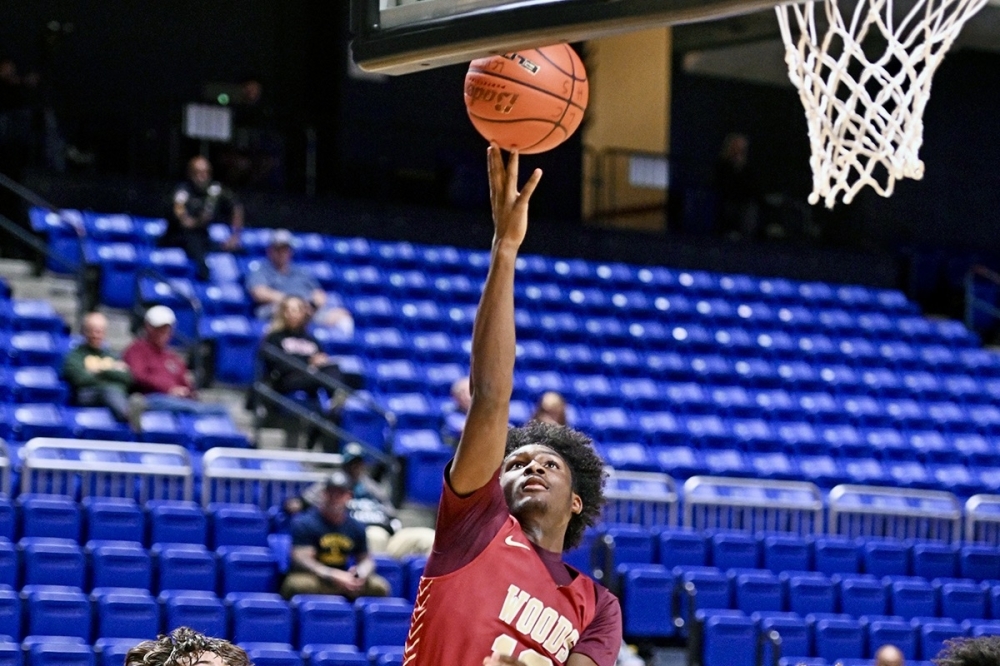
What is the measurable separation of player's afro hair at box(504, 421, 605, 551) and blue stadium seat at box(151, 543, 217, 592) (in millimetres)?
4167

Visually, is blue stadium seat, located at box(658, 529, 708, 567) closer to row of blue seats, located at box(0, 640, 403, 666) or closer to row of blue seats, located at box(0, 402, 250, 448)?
row of blue seats, located at box(0, 640, 403, 666)

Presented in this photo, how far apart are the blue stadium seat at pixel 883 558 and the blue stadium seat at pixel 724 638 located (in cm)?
175

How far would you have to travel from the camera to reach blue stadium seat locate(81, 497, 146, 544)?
7820 mm

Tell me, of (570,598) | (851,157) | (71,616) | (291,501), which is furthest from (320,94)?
Answer: (570,598)

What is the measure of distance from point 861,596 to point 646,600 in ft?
4.65

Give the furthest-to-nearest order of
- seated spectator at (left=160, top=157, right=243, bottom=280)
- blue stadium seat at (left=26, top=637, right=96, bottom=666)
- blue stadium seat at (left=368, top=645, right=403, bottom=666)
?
1. seated spectator at (left=160, top=157, right=243, bottom=280)
2. blue stadium seat at (left=368, top=645, right=403, bottom=666)
3. blue stadium seat at (left=26, top=637, right=96, bottom=666)

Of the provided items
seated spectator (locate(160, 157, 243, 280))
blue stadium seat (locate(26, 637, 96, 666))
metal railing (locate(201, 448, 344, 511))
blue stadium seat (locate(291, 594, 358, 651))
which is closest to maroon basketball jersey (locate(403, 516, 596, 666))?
blue stadium seat (locate(26, 637, 96, 666))

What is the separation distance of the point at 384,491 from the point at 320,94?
21.9 feet

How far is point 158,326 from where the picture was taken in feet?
30.9

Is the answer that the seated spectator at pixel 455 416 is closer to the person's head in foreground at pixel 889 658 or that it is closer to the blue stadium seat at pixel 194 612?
the blue stadium seat at pixel 194 612

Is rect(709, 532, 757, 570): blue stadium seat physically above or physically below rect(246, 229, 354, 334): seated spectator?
below

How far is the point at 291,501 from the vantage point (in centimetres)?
841

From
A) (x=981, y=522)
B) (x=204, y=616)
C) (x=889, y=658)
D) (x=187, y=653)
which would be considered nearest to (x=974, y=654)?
(x=187, y=653)

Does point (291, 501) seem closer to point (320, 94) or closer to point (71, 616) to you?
point (71, 616)
